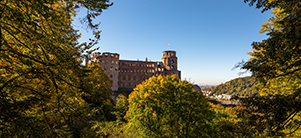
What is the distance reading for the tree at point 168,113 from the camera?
1405cm

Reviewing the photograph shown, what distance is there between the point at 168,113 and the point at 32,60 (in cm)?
1287

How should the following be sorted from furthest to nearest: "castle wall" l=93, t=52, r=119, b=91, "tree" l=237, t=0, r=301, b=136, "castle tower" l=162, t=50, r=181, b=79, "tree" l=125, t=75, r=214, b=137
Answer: "castle tower" l=162, t=50, r=181, b=79 < "castle wall" l=93, t=52, r=119, b=91 < "tree" l=125, t=75, r=214, b=137 < "tree" l=237, t=0, r=301, b=136

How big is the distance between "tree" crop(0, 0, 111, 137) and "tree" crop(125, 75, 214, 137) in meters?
8.74

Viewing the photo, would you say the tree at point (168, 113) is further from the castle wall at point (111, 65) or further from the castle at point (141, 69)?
the castle at point (141, 69)

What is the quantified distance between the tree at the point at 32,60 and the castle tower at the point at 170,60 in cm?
5681

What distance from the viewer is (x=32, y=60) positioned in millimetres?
5098

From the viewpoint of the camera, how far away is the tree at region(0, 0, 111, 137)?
3.66 m

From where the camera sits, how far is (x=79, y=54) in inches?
228

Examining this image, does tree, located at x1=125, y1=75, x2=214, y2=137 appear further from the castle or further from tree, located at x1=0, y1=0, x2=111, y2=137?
the castle

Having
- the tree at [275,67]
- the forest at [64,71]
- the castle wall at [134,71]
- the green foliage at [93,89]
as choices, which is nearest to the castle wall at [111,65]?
the castle wall at [134,71]

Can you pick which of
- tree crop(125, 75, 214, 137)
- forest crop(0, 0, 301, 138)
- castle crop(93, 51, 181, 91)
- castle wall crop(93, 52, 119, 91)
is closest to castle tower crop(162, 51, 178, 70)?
castle crop(93, 51, 181, 91)

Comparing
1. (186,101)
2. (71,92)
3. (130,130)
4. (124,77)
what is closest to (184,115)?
(186,101)

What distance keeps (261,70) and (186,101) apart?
10.8m

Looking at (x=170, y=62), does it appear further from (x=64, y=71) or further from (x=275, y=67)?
(x=64, y=71)
